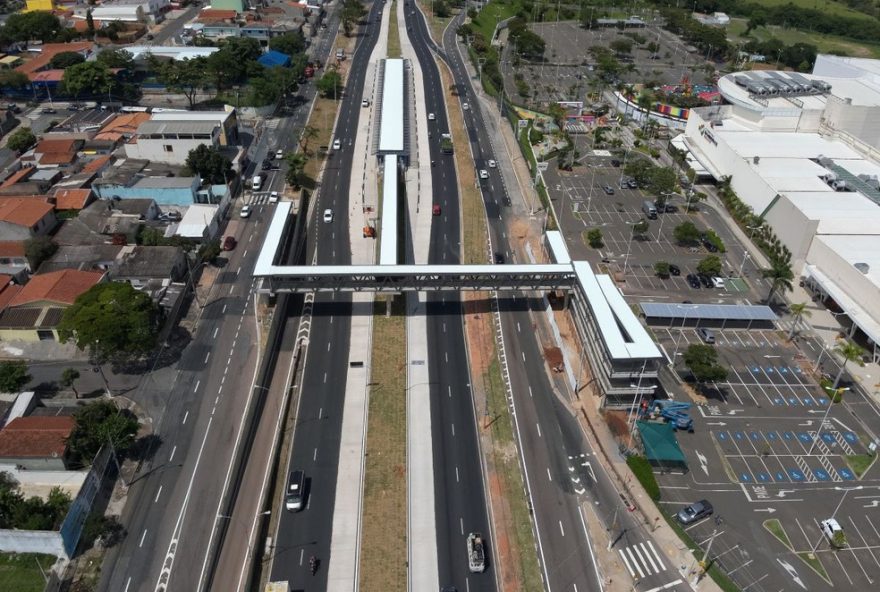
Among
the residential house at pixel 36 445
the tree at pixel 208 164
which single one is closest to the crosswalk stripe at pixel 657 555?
the residential house at pixel 36 445

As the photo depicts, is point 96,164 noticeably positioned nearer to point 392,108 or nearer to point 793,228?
point 392,108

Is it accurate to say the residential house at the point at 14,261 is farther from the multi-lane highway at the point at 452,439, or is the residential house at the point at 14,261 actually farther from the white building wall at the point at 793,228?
the white building wall at the point at 793,228

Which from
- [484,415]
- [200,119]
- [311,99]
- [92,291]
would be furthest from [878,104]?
[92,291]

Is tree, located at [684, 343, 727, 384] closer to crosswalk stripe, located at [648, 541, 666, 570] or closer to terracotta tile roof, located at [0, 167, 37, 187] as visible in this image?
crosswalk stripe, located at [648, 541, 666, 570]

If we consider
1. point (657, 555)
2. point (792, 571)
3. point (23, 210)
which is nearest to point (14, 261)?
point (23, 210)

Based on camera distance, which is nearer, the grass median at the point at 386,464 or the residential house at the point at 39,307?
the grass median at the point at 386,464
